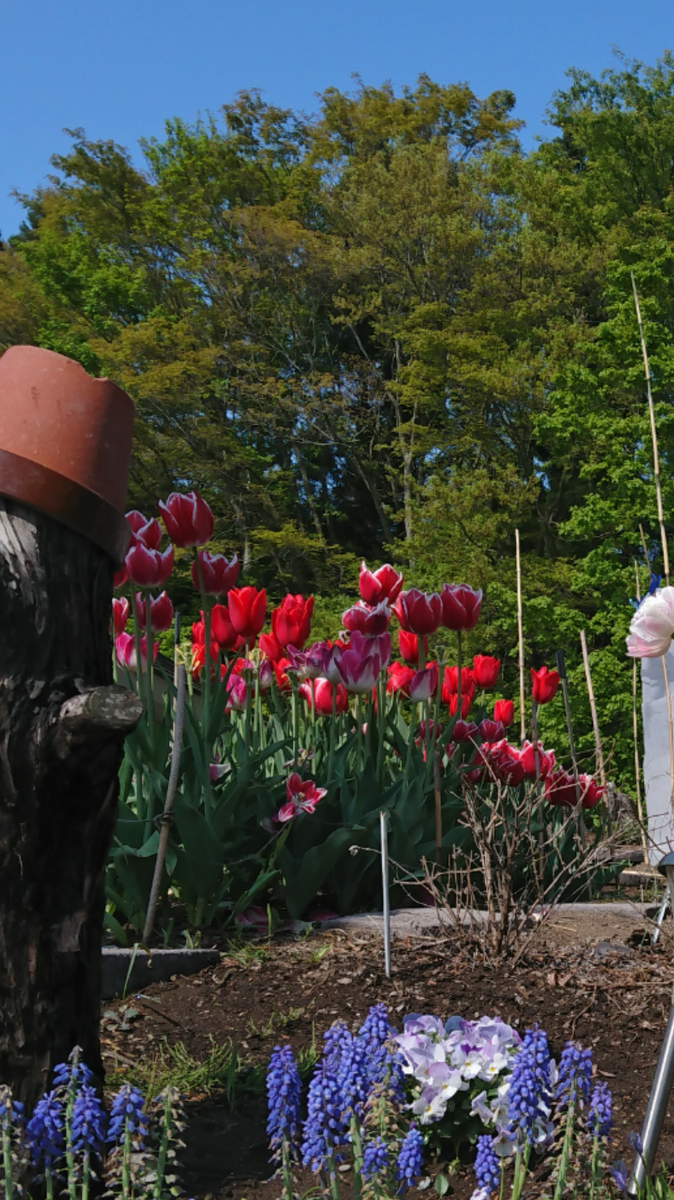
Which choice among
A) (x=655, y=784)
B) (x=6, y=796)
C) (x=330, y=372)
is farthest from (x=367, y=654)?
(x=330, y=372)

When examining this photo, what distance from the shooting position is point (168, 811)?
8.72 feet

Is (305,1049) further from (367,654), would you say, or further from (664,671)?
(367,654)

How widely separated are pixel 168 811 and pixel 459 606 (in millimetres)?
1350

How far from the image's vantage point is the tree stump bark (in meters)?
1.48

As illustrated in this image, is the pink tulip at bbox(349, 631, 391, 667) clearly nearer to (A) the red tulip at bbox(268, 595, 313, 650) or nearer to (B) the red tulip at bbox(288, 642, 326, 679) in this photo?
(B) the red tulip at bbox(288, 642, 326, 679)

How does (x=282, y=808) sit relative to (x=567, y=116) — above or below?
below

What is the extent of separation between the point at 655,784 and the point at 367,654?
129 cm

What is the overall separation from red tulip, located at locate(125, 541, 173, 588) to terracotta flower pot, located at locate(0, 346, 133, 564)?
1392mm

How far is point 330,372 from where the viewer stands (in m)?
20.0

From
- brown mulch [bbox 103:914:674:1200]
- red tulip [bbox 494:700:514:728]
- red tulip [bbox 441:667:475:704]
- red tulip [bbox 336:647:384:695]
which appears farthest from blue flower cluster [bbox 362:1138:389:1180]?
red tulip [bbox 494:700:514:728]

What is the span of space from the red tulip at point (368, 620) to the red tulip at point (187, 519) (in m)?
0.57

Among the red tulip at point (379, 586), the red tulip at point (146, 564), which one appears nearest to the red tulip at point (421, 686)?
the red tulip at point (379, 586)

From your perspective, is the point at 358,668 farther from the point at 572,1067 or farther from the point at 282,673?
the point at 572,1067

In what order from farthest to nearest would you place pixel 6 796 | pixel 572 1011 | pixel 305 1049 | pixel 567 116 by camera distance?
pixel 567 116 → pixel 572 1011 → pixel 305 1049 → pixel 6 796
